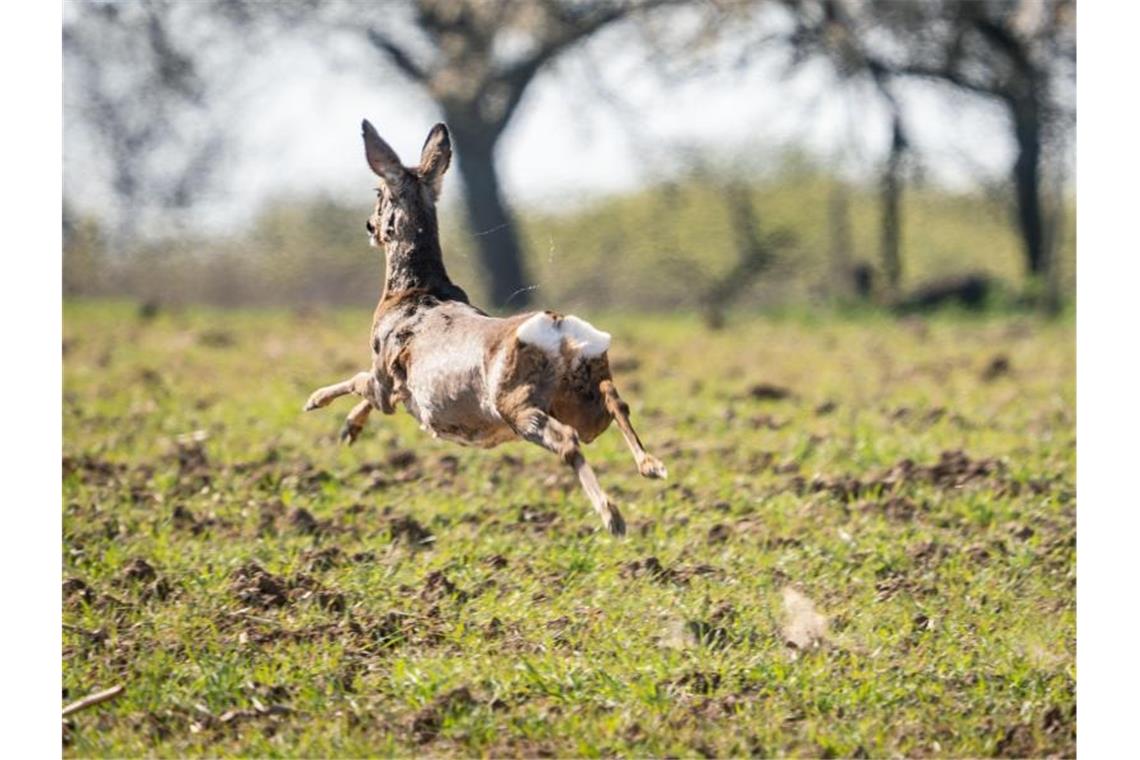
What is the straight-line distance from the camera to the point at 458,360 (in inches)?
199

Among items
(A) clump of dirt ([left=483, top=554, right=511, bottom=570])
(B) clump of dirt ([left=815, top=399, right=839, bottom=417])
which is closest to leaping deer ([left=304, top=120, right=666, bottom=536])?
(A) clump of dirt ([left=483, top=554, right=511, bottom=570])

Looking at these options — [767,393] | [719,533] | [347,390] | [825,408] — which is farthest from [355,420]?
[767,393]

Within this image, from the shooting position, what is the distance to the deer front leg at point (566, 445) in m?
4.53

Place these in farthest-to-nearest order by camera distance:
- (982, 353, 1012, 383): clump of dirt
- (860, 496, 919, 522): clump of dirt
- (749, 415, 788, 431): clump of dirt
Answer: (982, 353, 1012, 383): clump of dirt < (749, 415, 788, 431): clump of dirt < (860, 496, 919, 522): clump of dirt

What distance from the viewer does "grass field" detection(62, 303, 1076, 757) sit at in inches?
215

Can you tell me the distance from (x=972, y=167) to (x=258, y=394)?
31.6 feet

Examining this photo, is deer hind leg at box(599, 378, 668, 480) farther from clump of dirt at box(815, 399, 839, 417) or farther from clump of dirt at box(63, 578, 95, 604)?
clump of dirt at box(815, 399, 839, 417)

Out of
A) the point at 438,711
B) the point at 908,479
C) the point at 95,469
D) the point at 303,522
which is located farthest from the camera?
the point at 95,469

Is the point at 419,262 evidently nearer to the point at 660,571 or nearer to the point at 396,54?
the point at 660,571

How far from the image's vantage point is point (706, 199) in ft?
57.0

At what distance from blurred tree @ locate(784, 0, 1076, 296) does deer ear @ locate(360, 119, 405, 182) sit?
12.5 meters

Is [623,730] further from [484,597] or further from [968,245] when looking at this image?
[968,245]

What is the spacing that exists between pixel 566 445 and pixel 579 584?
1953 mm

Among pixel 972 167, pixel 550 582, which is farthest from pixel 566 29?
pixel 550 582
